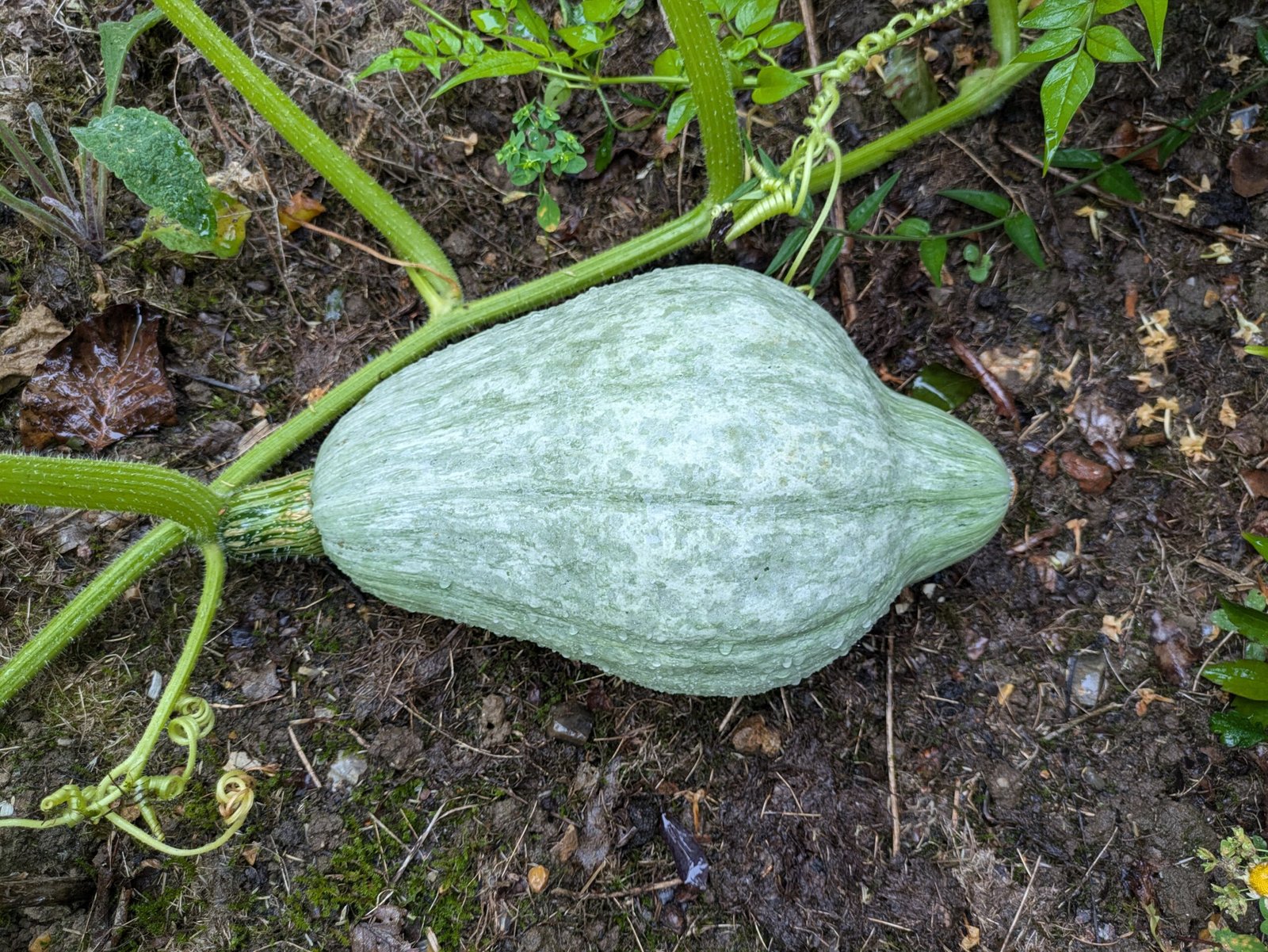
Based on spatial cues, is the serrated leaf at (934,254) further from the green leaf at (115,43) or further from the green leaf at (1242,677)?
the green leaf at (115,43)

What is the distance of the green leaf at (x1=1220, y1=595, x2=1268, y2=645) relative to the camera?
6.24ft

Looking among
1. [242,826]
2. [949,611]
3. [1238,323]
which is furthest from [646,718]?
[1238,323]

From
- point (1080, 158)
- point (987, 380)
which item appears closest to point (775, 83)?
point (1080, 158)

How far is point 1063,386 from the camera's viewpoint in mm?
2299

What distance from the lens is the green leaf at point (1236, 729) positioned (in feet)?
6.55

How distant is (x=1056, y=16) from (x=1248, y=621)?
1420 mm

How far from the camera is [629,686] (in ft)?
7.34

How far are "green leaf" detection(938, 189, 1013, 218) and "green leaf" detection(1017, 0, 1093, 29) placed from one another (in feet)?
1.92

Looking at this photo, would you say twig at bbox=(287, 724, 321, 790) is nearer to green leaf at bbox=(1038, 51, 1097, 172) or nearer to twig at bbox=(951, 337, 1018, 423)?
twig at bbox=(951, 337, 1018, 423)

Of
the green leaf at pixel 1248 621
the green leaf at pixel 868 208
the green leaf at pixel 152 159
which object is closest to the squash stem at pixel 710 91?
the green leaf at pixel 868 208

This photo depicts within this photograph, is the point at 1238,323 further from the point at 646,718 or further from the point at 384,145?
the point at 384,145

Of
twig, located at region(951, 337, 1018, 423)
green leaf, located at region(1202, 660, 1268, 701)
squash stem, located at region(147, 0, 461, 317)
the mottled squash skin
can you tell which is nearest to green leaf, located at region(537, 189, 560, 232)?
squash stem, located at region(147, 0, 461, 317)

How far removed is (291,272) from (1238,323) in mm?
2605

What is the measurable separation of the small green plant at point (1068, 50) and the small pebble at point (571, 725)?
66.5 inches
